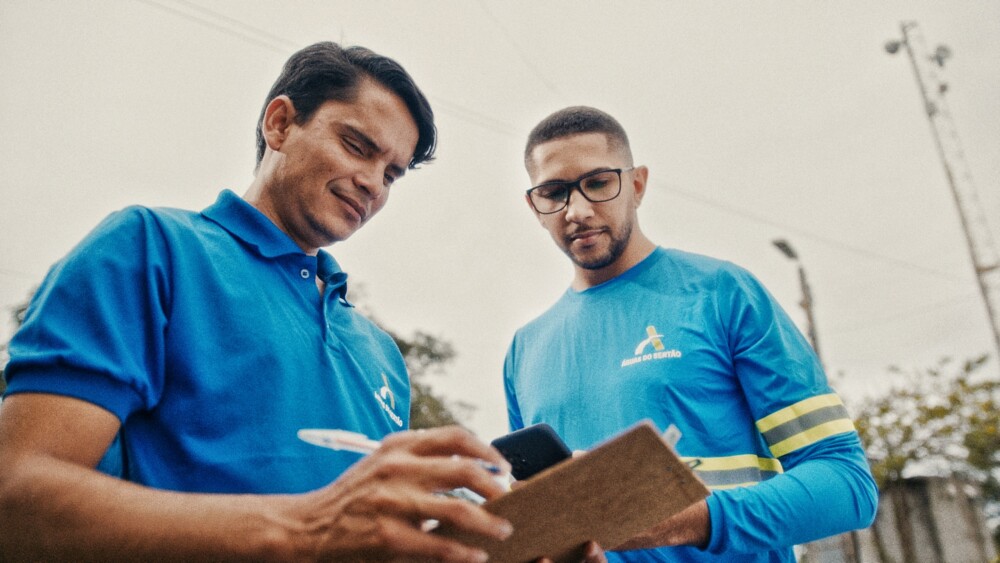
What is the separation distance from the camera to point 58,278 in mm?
1241

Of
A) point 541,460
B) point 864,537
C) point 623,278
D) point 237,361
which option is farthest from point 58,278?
point 864,537

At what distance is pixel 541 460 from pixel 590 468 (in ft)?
1.48

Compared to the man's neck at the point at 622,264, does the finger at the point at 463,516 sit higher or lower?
lower

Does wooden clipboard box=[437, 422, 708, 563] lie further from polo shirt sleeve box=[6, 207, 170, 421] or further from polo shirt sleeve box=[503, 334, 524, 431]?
polo shirt sleeve box=[503, 334, 524, 431]

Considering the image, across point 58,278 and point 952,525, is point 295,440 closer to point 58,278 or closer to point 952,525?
point 58,278

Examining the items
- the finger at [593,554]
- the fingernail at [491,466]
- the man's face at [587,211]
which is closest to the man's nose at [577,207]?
the man's face at [587,211]

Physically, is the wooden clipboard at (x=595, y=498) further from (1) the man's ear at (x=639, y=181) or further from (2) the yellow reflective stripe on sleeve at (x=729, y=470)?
(1) the man's ear at (x=639, y=181)

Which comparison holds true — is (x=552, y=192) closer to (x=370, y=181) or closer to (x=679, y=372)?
(x=679, y=372)

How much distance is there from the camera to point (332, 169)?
1938 mm

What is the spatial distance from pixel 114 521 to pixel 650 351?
1.89 meters

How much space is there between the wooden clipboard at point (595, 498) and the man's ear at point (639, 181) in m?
2.06

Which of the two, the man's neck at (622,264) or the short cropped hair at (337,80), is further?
the man's neck at (622,264)

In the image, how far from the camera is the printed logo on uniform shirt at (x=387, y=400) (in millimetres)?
1946

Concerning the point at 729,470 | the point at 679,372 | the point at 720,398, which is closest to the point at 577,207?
the point at 679,372
